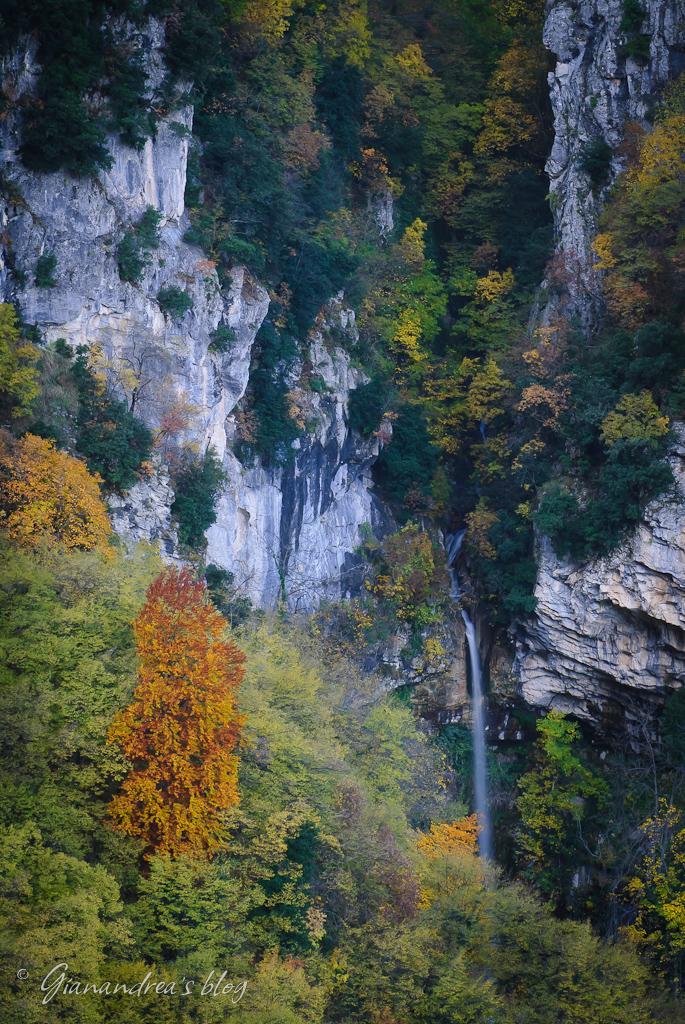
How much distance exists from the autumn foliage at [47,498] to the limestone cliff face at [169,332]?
2453 millimetres

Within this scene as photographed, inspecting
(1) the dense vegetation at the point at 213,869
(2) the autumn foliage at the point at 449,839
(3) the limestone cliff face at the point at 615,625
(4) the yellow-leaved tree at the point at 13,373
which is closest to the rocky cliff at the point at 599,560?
(3) the limestone cliff face at the point at 615,625

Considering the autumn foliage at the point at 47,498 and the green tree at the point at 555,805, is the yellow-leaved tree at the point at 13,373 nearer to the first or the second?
the autumn foliage at the point at 47,498

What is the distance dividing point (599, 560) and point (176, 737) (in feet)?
51.6

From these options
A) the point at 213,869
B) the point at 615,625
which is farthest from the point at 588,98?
the point at 213,869

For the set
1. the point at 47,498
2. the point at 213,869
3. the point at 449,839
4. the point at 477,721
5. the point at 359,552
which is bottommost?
the point at 213,869

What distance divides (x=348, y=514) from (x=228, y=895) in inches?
708

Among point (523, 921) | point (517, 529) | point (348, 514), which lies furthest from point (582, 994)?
point (348, 514)

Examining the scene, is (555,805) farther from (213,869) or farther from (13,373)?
(13,373)

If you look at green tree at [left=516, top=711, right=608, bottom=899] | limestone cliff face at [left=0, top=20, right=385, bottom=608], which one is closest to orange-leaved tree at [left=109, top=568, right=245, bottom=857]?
limestone cliff face at [left=0, top=20, right=385, bottom=608]

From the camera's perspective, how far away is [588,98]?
33.9 meters

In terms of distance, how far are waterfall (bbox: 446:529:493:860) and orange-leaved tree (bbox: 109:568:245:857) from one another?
14994mm

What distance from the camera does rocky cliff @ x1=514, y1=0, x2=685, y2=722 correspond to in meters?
29.3

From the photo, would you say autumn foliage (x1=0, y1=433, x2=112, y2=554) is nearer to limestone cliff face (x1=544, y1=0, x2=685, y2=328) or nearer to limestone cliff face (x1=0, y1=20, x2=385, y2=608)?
limestone cliff face (x1=0, y1=20, x2=385, y2=608)

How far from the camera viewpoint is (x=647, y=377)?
2978 cm
